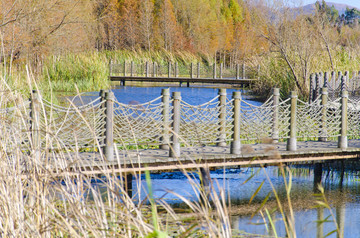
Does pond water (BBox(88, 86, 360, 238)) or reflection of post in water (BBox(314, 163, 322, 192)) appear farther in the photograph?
reflection of post in water (BBox(314, 163, 322, 192))

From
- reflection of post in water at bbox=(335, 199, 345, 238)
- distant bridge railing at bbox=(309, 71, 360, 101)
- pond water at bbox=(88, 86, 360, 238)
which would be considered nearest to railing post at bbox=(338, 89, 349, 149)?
pond water at bbox=(88, 86, 360, 238)

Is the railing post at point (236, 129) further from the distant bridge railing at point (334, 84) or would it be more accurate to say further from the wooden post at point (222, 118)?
the distant bridge railing at point (334, 84)

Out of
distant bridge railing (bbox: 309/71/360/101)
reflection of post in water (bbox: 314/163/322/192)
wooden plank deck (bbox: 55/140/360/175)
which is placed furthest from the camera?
distant bridge railing (bbox: 309/71/360/101)

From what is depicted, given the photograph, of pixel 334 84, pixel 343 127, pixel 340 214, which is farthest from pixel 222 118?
pixel 334 84

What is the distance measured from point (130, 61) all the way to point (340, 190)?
88.9ft

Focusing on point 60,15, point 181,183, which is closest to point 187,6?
point 60,15

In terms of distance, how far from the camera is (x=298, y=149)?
836cm

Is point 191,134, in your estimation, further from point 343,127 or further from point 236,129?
point 343,127

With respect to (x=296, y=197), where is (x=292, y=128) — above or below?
above

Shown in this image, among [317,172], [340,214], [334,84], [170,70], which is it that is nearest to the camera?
[340,214]

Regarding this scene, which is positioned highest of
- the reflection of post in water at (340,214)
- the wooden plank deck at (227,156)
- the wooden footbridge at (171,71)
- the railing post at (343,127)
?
the wooden footbridge at (171,71)

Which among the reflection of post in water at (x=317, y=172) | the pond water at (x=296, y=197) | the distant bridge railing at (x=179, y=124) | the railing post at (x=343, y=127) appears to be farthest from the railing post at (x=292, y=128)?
the reflection of post in water at (x=317, y=172)

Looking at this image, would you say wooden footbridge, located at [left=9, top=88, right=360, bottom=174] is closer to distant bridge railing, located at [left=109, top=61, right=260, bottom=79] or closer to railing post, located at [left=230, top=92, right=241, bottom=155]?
railing post, located at [left=230, top=92, right=241, bottom=155]

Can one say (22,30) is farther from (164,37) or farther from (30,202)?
(164,37)
